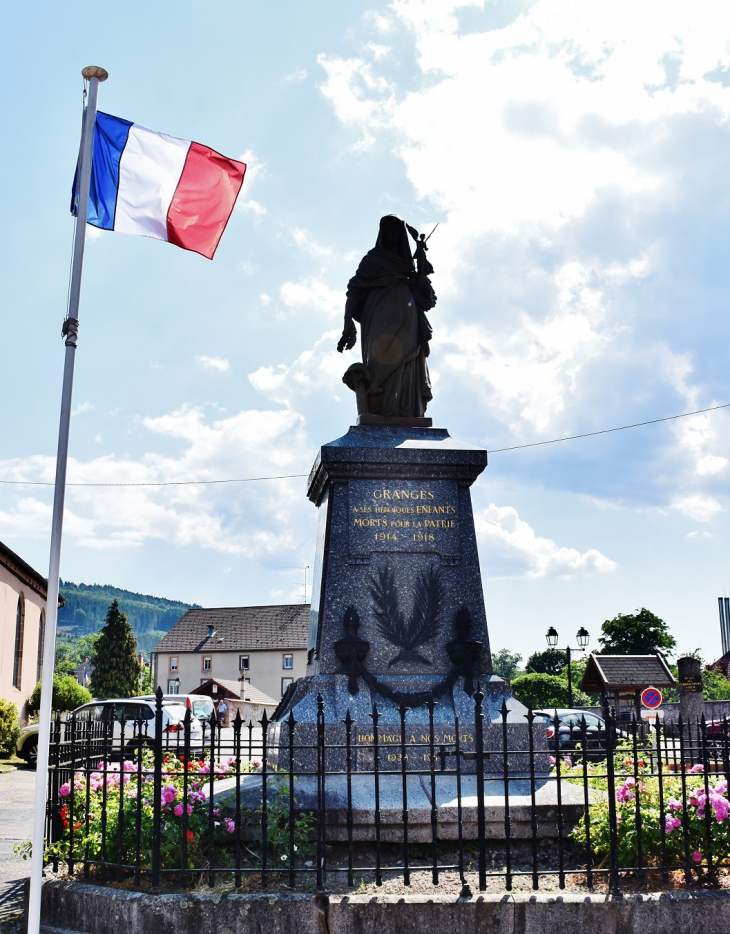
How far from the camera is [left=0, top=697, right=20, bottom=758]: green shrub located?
2764cm

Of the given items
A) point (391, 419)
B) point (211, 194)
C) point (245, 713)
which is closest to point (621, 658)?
point (245, 713)

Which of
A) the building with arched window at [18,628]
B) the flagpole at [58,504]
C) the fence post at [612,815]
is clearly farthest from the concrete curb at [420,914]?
the building with arched window at [18,628]

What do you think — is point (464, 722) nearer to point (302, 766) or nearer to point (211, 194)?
point (302, 766)

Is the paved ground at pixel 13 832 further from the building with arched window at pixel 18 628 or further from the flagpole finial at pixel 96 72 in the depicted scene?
the building with arched window at pixel 18 628

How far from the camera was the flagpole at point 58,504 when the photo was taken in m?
5.20

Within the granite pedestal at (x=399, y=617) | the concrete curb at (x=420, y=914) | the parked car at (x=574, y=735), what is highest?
the granite pedestal at (x=399, y=617)

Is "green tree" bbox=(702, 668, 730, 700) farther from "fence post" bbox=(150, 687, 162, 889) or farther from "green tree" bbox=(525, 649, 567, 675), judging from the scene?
"fence post" bbox=(150, 687, 162, 889)

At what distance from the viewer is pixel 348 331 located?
10.2 meters

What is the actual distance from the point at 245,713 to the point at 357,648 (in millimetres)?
29683

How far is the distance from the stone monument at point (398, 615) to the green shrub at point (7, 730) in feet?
72.2

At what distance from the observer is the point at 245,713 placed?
3631cm

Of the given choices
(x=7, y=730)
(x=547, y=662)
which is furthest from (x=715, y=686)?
(x=7, y=730)

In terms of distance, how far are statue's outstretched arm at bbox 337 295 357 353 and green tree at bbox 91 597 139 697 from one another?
68073mm

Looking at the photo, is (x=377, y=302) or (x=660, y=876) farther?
(x=377, y=302)
